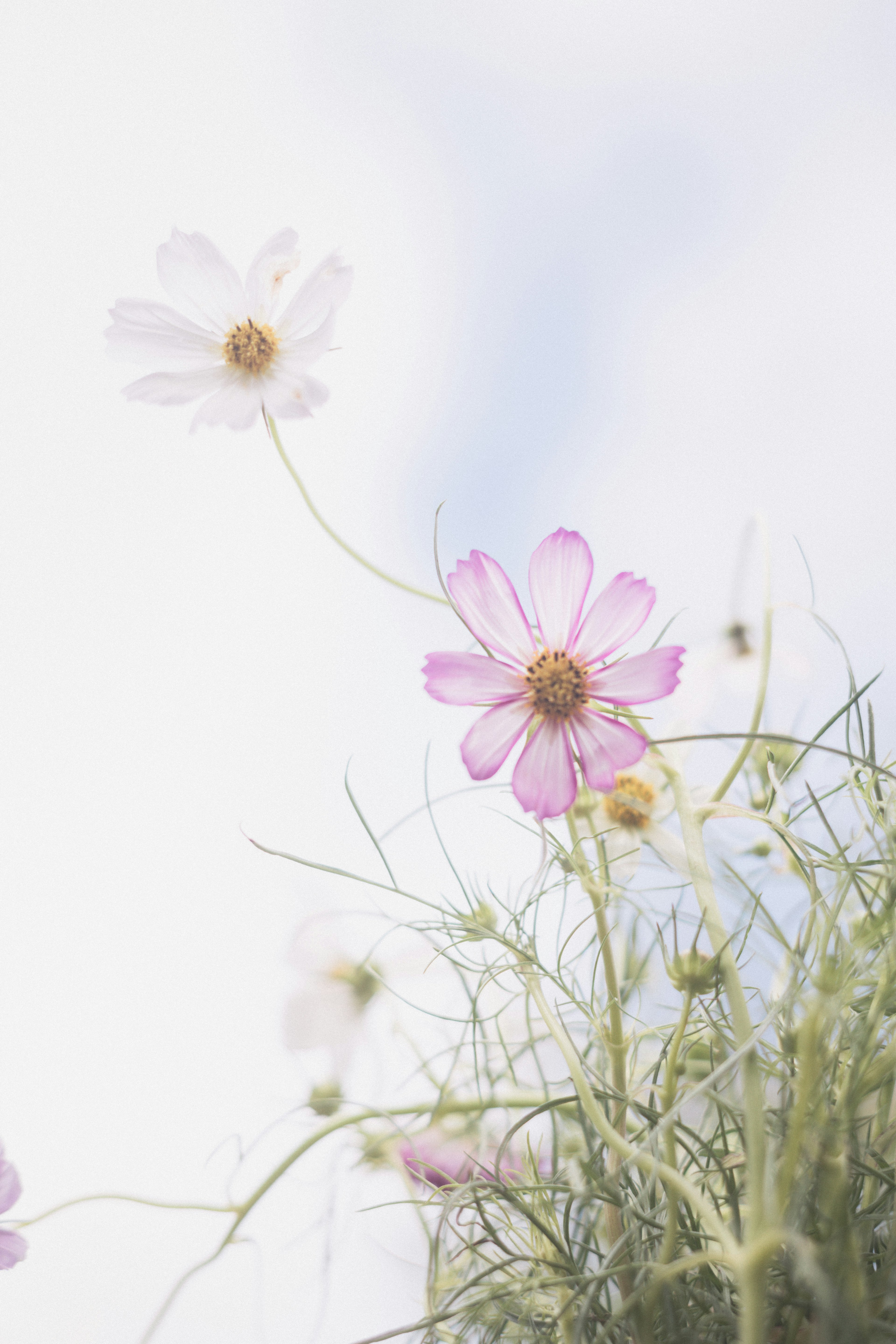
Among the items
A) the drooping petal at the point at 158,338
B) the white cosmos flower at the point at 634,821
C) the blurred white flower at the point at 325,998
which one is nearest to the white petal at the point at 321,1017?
the blurred white flower at the point at 325,998

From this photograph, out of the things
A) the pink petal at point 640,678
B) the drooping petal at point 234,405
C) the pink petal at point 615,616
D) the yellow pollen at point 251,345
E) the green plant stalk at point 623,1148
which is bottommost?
the green plant stalk at point 623,1148

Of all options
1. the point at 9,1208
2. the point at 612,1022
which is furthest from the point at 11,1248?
the point at 612,1022

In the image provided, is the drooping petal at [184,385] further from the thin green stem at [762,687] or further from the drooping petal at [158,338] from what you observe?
the thin green stem at [762,687]

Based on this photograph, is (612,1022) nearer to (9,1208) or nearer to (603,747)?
(603,747)

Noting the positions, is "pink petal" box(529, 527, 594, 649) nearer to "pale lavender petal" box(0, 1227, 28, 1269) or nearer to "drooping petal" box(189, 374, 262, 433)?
"drooping petal" box(189, 374, 262, 433)

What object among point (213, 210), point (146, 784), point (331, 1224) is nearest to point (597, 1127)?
point (331, 1224)

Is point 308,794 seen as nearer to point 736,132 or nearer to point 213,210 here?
point 213,210

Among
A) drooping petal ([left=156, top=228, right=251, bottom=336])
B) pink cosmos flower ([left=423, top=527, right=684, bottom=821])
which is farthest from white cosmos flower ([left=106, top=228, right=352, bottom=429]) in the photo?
pink cosmos flower ([left=423, top=527, right=684, bottom=821])
